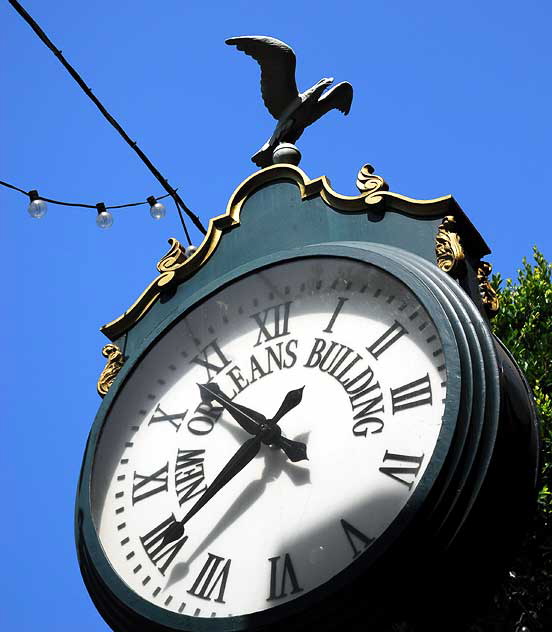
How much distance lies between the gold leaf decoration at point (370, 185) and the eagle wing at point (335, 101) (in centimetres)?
72

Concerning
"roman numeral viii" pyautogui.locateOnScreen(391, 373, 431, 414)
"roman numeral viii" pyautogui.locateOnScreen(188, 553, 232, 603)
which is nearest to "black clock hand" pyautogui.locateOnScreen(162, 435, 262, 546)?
"roman numeral viii" pyautogui.locateOnScreen(188, 553, 232, 603)

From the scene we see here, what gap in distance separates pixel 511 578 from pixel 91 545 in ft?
15.5

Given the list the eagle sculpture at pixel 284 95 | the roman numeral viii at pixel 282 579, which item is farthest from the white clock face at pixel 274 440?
the eagle sculpture at pixel 284 95

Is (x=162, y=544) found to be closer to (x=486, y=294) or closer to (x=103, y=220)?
(x=486, y=294)

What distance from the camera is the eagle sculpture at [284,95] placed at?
4.04 meters

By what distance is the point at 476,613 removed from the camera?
2.68 m

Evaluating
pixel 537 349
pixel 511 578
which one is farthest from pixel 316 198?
pixel 537 349

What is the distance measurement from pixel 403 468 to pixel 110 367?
4.01 feet

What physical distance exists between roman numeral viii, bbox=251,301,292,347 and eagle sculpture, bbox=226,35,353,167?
95 centimetres

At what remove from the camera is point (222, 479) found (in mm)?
2920

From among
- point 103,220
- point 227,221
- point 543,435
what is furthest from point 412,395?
point 543,435

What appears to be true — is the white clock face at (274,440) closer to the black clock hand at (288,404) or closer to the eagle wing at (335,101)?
the black clock hand at (288,404)

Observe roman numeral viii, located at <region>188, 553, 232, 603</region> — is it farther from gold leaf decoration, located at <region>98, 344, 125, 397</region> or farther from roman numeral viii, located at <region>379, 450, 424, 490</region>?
gold leaf decoration, located at <region>98, 344, 125, 397</region>

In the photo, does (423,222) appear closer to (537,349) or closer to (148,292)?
(148,292)
